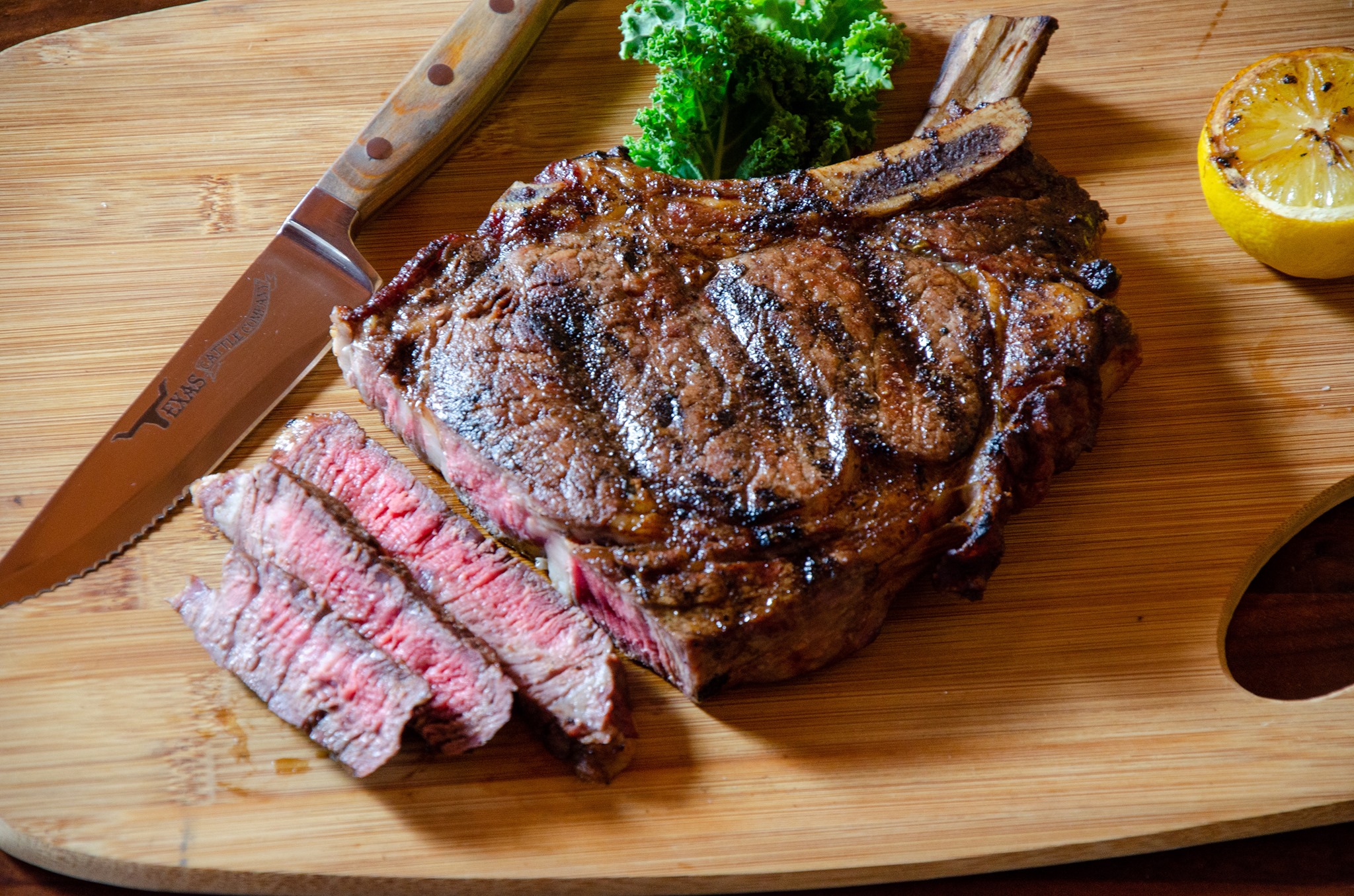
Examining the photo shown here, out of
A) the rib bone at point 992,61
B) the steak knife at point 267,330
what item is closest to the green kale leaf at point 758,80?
the rib bone at point 992,61

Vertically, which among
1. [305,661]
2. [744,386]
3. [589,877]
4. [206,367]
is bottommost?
[589,877]

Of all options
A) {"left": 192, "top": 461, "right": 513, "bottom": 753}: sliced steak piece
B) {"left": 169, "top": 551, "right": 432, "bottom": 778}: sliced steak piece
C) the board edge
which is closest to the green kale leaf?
{"left": 192, "top": 461, "right": 513, "bottom": 753}: sliced steak piece

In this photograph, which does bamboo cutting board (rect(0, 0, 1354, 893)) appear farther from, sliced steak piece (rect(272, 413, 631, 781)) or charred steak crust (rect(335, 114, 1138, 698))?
charred steak crust (rect(335, 114, 1138, 698))

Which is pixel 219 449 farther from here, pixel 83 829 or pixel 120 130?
pixel 120 130

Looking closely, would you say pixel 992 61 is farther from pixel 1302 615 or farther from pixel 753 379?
pixel 1302 615

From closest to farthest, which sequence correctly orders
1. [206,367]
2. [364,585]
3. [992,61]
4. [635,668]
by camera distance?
[364,585]
[635,668]
[206,367]
[992,61]

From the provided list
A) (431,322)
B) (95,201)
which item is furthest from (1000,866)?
(95,201)

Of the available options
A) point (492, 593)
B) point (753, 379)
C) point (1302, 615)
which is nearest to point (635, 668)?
point (492, 593)

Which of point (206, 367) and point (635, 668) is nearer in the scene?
point (635, 668)
